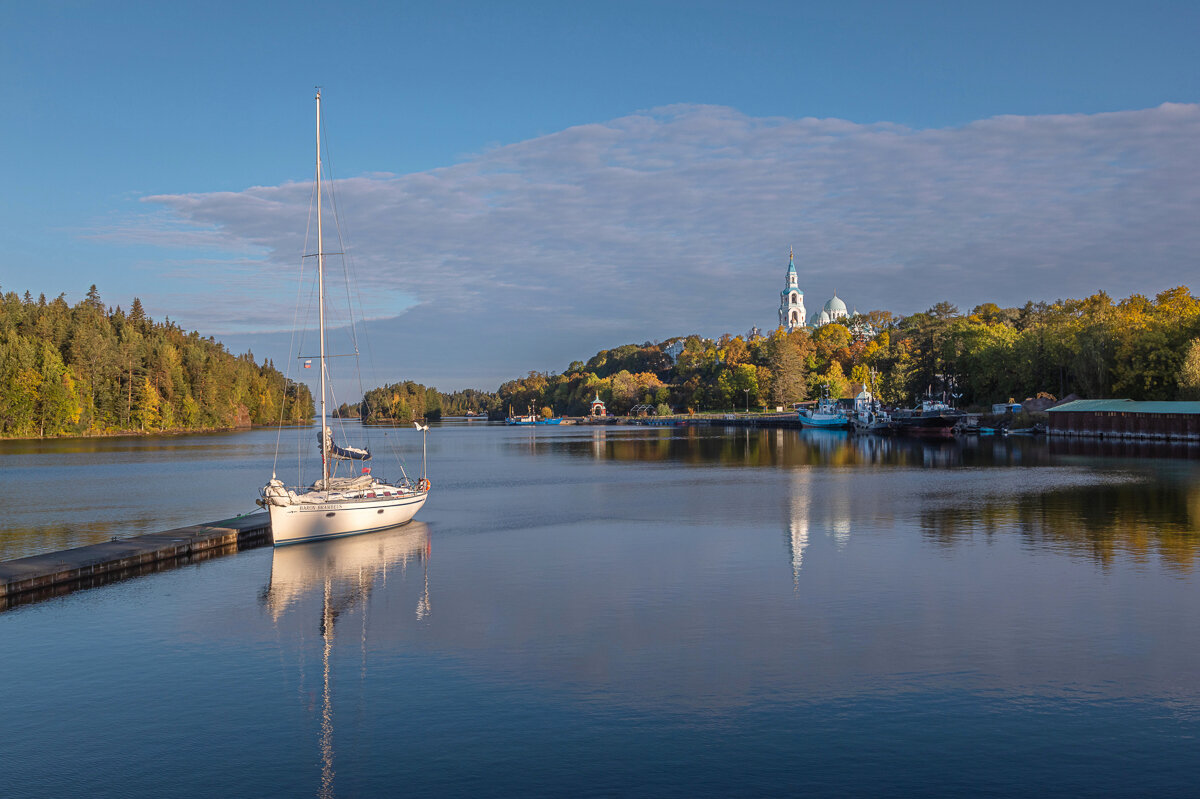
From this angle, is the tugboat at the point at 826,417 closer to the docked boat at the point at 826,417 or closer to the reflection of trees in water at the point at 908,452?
the docked boat at the point at 826,417

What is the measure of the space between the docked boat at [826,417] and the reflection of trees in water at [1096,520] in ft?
352

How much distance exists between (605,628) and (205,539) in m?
18.2

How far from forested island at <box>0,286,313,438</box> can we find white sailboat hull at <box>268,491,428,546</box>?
10673 cm

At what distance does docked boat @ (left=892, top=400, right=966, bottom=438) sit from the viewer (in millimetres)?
124375

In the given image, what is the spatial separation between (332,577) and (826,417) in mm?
141940

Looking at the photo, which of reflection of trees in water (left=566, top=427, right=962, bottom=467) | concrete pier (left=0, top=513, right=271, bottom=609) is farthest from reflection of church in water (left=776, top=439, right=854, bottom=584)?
concrete pier (left=0, top=513, right=271, bottom=609)

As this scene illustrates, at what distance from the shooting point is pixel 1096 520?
118 ft

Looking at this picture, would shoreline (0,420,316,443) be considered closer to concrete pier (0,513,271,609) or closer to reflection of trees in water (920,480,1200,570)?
concrete pier (0,513,271,609)

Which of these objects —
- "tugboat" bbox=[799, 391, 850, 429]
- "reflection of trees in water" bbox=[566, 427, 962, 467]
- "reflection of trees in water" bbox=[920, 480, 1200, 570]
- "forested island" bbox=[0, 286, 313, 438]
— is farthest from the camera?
"tugboat" bbox=[799, 391, 850, 429]

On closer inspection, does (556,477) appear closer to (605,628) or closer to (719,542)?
(719,542)

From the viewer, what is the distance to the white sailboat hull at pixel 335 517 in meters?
31.6

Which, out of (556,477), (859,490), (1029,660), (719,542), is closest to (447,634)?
(1029,660)

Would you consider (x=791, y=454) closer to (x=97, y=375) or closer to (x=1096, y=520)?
(x=1096, y=520)

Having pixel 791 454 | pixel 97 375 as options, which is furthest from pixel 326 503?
pixel 97 375
